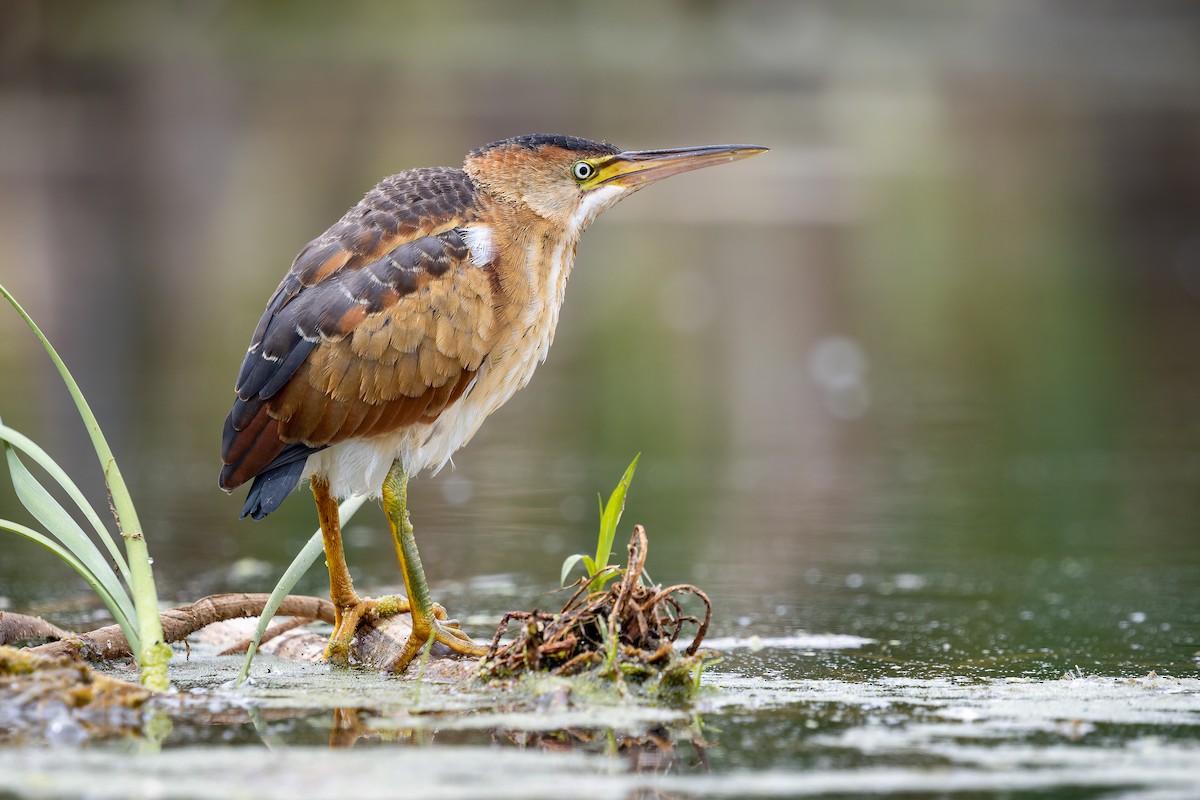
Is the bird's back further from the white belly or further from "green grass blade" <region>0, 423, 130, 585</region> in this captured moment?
"green grass blade" <region>0, 423, 130, 585</region>

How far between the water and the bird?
0.62 m

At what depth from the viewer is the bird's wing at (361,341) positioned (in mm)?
5594

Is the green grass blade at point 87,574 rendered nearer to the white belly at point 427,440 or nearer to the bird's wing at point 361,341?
the bird's wing at point 361,341

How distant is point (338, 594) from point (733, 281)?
50.5ft

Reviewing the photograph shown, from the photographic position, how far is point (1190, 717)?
15.0 ft

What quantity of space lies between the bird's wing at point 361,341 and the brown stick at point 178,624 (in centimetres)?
38

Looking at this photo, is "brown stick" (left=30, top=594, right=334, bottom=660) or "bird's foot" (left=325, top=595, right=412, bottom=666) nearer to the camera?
"brown stick" (left=30, top=594, right=334, bottom=660)

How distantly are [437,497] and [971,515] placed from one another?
3.02 m

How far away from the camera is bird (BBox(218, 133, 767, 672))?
5.60m

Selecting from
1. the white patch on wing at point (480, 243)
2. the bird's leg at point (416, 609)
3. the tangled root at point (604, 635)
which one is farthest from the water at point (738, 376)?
the white patch on wing at point (480, 243)

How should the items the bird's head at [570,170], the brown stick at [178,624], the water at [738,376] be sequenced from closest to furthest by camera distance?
the water at [738,376] < the brown stick at [178,624] < the bird's head at [570,170]

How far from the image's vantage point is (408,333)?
5.67 metres

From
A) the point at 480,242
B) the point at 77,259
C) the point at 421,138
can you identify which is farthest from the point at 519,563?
the point at 421,138

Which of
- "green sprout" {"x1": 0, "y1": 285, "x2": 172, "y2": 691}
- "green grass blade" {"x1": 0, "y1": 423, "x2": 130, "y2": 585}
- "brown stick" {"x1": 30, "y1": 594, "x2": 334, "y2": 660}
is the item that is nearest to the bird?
"brown stick" {"x1": 30, "y1": 594, "x2": 334, "y2": 660}
